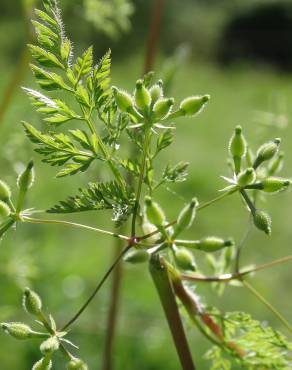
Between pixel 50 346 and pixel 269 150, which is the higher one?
pixel 269 150

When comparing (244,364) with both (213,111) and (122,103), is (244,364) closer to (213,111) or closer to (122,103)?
(122,103)

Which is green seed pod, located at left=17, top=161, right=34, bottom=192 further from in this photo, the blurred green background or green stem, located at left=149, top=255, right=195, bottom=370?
the blurred green background

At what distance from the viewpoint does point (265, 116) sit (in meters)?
1.44

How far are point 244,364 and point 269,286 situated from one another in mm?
2939

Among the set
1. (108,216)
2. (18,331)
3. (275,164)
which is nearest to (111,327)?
(275,164)

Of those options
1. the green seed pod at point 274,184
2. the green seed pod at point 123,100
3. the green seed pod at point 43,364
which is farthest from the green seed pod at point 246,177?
the green seed pod at point 43,364

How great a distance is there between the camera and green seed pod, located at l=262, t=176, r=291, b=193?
2.23 ft

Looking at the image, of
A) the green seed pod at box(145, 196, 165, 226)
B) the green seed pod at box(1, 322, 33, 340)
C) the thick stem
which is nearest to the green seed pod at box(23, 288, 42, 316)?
the green seed pod at box(1, 322, 33, 340)

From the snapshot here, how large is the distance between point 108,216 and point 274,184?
3564mm

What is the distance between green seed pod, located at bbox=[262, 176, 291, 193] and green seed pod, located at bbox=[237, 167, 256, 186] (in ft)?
0.04

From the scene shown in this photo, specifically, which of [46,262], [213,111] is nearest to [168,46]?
[213,111]

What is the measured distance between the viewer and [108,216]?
4.23 m

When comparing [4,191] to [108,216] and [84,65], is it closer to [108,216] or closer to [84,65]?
[84,65]

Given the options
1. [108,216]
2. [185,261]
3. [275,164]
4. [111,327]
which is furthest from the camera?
[108,216]
